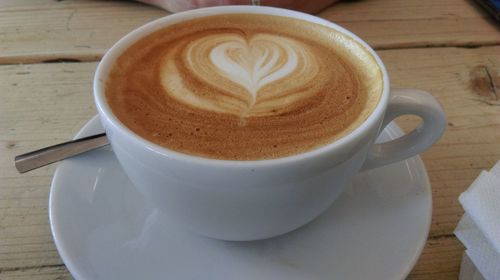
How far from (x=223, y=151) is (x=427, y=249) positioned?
0.33 metres

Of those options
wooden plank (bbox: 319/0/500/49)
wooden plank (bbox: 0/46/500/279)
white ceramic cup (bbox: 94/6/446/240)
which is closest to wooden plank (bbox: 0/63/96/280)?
wooden plank (bbox: 0/46/500/279)

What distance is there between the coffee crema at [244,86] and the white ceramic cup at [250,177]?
0.09 feet

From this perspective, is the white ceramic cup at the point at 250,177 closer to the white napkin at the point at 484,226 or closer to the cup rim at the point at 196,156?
the cup rim at the point at 196,156

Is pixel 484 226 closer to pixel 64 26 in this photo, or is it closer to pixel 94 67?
pixel 94 67

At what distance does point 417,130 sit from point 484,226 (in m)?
0.17

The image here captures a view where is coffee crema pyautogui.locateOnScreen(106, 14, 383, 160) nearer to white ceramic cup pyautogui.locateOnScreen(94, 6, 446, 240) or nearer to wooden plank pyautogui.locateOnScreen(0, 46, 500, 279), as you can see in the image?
white ceramic cup pyautogui.locateOnScreen(94, 6, 446, 240)

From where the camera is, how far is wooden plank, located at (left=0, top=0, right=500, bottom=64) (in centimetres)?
108

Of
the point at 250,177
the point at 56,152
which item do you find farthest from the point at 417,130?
the point at 56,152

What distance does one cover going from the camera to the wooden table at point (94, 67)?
664 millimetres

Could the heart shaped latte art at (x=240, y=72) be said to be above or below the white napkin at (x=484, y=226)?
above

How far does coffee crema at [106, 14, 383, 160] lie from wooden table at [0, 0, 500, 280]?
23 cm

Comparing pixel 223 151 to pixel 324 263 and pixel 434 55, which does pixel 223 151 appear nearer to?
pixel 324 263

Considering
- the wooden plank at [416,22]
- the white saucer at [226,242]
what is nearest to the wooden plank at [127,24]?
the wooden plank at [416,22]

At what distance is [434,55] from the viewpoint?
1.06 meters
